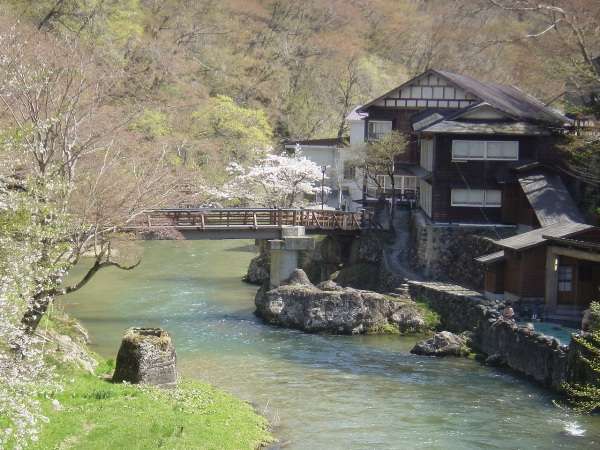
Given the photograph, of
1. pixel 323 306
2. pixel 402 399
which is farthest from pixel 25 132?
pixel 323 306

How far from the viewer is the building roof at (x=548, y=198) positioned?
111 ft

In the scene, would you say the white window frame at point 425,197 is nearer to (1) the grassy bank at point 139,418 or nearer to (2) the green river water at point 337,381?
(2) the green river water at point 337,381

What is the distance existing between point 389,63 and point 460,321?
56.9 metres

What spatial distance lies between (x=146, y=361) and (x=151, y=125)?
32895mm

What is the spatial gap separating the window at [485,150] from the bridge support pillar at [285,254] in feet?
24.4

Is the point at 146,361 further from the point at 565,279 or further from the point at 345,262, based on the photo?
the point at 345,262

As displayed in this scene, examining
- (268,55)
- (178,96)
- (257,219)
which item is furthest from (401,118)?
(268,55)

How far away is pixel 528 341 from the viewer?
82.3ft

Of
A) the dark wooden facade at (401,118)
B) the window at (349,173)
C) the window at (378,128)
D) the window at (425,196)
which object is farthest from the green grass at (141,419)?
the window at (349,173)

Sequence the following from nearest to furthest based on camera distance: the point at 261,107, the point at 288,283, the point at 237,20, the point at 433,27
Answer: the point at 288,283, the point at 261,107, the point at 237,20, the point at 433,27

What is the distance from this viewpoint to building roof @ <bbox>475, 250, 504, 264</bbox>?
31406 mm

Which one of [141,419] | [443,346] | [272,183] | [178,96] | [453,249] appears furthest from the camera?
[178,96]

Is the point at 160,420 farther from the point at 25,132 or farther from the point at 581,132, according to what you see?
the point at 581,132

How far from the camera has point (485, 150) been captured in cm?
3734
